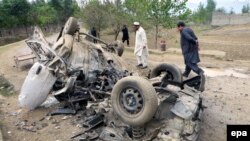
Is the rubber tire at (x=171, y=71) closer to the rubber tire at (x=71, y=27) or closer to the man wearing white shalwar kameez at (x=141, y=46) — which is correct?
the rubber tire at (x=71, y=27)

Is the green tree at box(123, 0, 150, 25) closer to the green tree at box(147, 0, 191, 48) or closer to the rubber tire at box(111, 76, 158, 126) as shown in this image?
the green tree at box(147, 0, 191, 48)

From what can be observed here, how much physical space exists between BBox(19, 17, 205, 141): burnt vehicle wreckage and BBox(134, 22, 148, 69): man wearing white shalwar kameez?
2.06m

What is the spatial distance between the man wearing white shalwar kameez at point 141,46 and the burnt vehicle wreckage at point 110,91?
206 centimetres

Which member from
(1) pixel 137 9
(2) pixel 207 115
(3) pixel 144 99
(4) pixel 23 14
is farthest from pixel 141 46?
(4) pixel 23 14

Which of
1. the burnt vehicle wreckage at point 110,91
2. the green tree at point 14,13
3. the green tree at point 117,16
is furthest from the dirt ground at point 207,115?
the green tree at point 14,13

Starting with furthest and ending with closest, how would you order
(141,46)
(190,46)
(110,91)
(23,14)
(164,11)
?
(23,14) → (164,11) → (141,46) → (190,46) → (110,91)

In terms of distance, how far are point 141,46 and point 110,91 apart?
16.4ft

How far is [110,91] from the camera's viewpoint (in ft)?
21.0

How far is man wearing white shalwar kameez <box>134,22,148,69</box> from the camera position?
10.9m

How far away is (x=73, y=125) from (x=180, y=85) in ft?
7.11

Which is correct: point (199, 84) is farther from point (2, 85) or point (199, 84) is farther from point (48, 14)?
point (48, 14)

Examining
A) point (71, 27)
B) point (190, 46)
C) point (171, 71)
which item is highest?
point (71, 27)

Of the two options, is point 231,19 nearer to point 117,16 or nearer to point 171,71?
point 117,16

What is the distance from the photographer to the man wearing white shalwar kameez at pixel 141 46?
10914 millimetres
